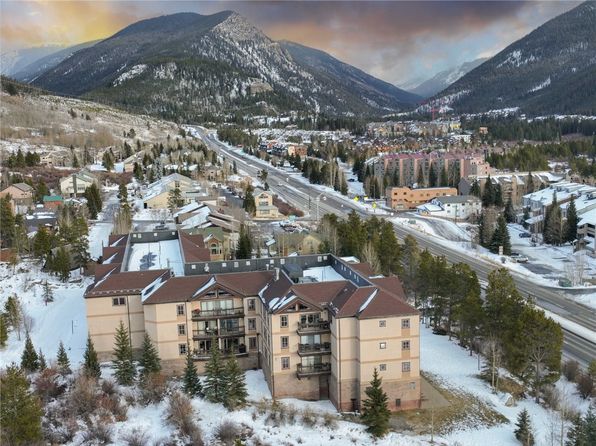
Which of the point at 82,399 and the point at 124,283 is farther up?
the point at 124,283

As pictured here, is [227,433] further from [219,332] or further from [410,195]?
[410,195]

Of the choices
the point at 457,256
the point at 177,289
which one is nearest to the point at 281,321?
the point at 177,289

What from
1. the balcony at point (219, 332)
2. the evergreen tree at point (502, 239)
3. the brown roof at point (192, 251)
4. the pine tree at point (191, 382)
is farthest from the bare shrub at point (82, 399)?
the evergreen tree at point (502, 239)

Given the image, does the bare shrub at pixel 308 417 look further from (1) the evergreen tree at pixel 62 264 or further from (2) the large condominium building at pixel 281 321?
(1) the evergreen tree at pixel 62 264

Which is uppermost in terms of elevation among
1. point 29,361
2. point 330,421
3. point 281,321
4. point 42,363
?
point 281,321

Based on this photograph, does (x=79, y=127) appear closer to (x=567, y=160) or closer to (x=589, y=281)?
(x=567, y=160)

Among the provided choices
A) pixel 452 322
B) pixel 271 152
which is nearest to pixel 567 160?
pixel 271 152
